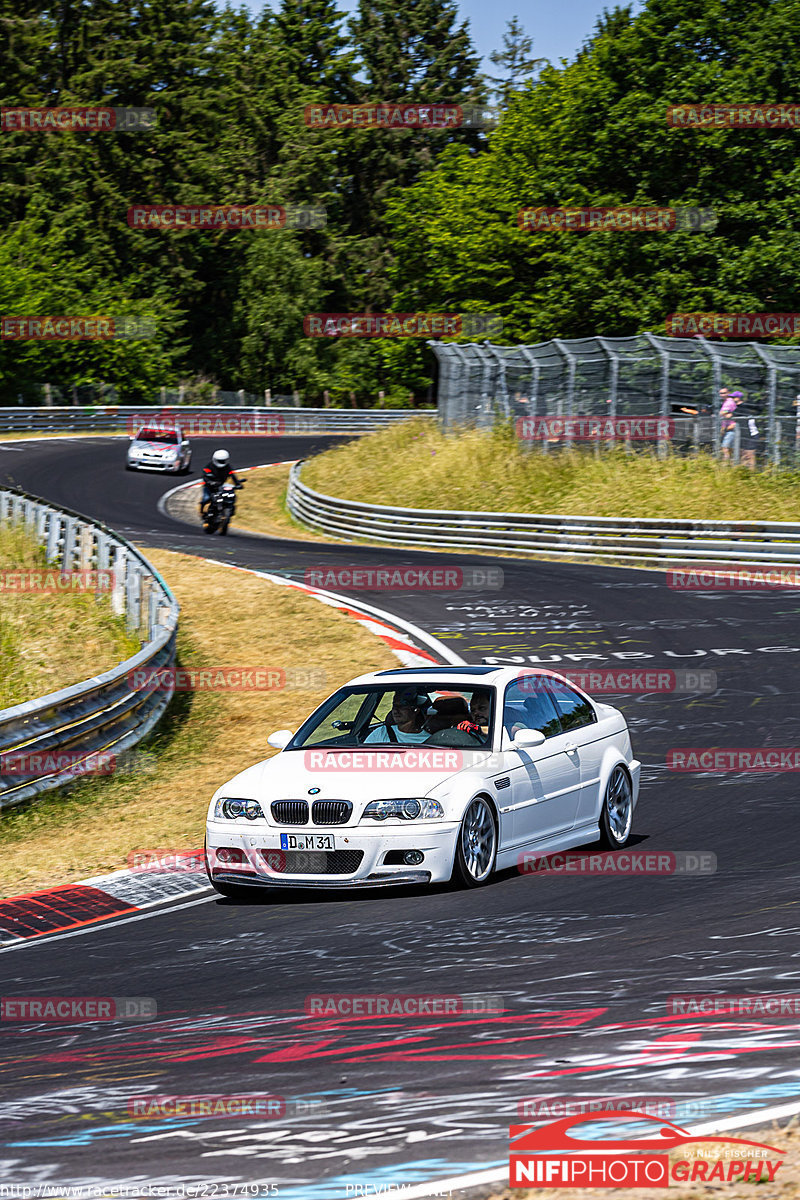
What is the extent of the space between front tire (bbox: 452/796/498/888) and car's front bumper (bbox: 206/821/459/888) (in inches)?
4.2

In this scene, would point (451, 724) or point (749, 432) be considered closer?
point (451, 724)

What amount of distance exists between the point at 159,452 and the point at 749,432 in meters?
21.2

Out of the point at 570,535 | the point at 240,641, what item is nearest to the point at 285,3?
the point at 570,535

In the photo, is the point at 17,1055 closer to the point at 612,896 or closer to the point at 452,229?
the point at 612,896

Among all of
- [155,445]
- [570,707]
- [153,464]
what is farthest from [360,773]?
[155,445]

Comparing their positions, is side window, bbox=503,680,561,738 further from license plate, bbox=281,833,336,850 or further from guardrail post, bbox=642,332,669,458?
guardrail post, bbox=642,332,669,458

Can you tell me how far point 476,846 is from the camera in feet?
29.1

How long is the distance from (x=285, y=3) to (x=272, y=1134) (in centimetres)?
10161

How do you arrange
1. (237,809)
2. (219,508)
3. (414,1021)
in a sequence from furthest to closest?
(219,508) → (237,809) → (414,1021)

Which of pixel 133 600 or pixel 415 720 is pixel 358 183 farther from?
pixel 415 720

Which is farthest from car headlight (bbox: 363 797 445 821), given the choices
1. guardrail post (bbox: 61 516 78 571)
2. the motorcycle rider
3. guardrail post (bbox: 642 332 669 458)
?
the motorcycle rider

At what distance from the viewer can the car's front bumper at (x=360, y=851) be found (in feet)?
27.9

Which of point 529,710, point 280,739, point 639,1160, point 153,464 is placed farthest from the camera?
point 153,464

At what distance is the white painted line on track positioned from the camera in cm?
848
